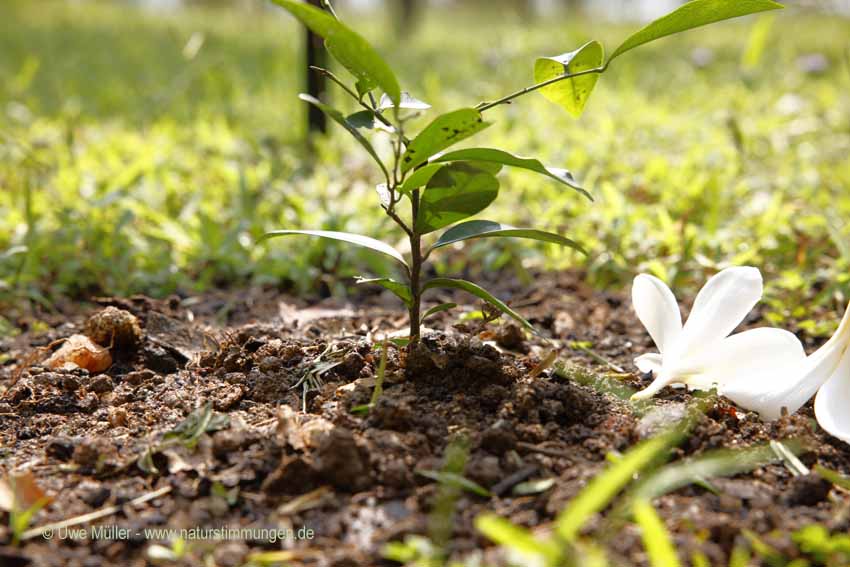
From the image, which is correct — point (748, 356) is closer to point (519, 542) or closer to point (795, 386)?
point (795, 386)

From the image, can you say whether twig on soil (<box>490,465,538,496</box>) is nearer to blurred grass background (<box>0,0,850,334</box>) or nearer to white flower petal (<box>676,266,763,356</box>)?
white flower petal (<box>676,266,763,356</box>)

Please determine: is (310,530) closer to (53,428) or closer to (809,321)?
(53,428)

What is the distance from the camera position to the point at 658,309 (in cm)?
171

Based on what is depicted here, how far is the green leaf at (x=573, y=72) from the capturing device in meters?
1.61

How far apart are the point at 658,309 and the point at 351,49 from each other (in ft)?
2.46

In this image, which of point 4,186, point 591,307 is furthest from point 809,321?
point 4,186

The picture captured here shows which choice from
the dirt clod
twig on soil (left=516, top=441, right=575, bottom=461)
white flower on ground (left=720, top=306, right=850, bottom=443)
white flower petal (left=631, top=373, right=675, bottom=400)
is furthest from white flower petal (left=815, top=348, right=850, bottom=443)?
the dirt clod

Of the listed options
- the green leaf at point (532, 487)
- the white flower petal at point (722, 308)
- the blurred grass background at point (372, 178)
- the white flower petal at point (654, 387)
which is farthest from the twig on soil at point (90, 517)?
the blurred grass background at point (372, 178)

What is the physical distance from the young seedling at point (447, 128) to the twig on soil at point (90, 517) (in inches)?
19.3

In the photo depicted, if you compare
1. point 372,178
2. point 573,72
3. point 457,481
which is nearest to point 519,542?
point 457,481

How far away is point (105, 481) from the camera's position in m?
1.47

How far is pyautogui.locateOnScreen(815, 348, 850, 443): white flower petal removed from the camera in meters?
1.55

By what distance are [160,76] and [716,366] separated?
18.5 ft

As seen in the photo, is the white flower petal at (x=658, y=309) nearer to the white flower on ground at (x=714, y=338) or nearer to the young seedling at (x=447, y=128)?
the white flower on ground at (x=714, y=338)
